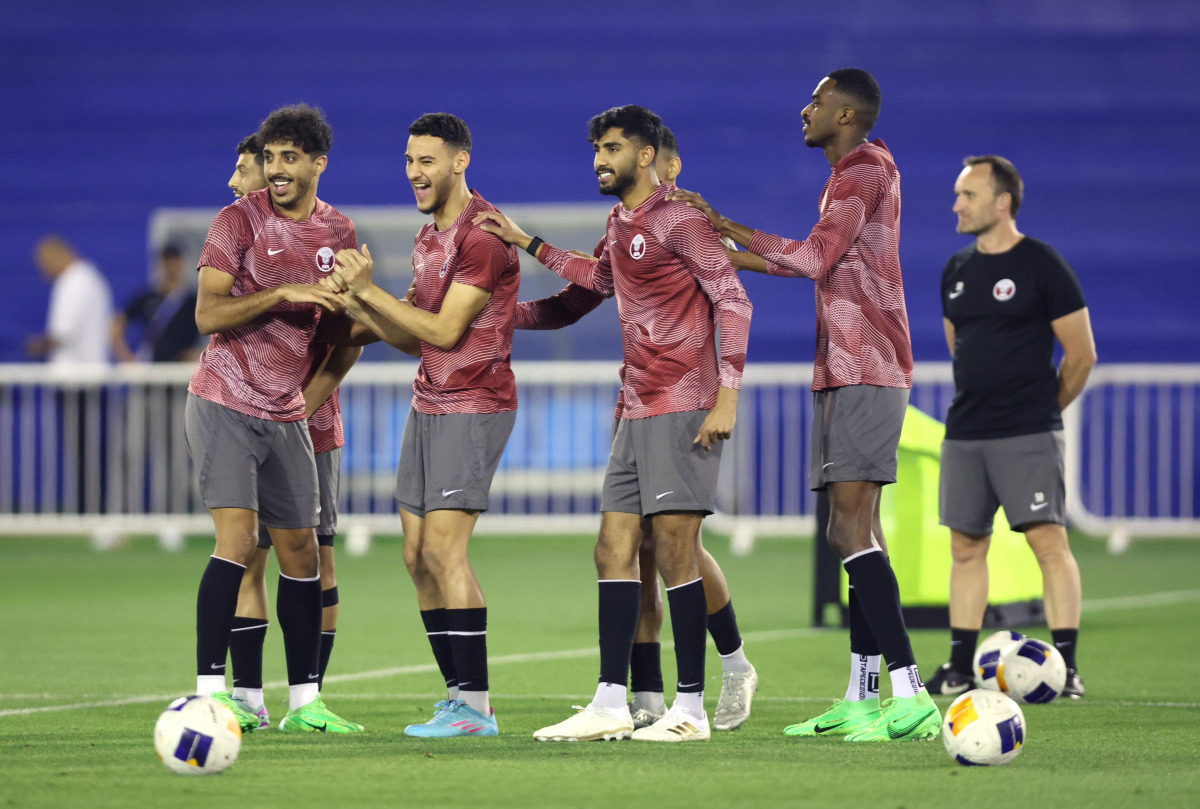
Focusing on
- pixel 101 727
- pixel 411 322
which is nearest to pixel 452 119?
pixel 411 322

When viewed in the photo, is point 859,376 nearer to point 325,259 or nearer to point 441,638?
point 441,638

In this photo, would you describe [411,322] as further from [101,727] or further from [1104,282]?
[1104,282]

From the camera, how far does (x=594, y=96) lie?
15797 millimetres

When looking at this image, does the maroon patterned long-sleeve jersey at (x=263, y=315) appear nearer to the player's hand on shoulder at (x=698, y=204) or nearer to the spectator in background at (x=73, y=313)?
the player's hand on shoulder at (x=698, y=204)

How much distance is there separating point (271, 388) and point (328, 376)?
334 mm

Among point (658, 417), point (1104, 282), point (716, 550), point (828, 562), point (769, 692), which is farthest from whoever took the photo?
point (1104, 282)

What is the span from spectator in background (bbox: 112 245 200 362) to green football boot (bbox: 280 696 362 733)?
25.5ft

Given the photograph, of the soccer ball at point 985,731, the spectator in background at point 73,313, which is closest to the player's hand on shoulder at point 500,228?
the soccer ball at point 985,731

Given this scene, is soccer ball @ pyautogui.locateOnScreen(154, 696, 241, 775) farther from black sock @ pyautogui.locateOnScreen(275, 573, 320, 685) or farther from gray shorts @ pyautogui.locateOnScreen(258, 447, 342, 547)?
gray shorts @ pyautogui.locateOnScreen(258, 447, 342, 547)

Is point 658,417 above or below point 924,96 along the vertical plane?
below

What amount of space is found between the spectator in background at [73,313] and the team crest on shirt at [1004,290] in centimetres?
928

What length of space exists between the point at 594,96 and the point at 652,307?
10.8 m

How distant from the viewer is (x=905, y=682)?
17.0 feet

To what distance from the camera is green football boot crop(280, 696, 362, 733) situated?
5.44 metres
